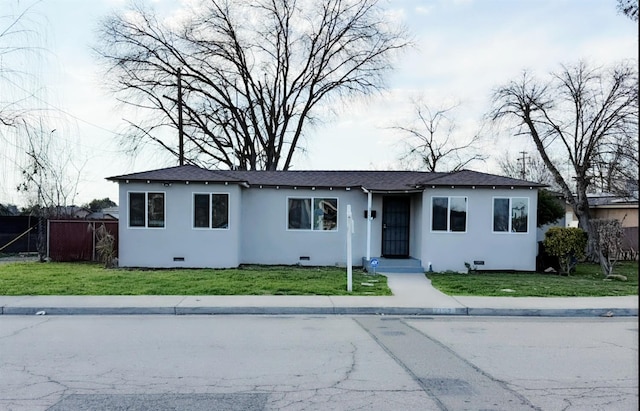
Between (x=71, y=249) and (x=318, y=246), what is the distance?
387 inches

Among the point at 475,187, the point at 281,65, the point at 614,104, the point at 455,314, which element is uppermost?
the point at 281,65

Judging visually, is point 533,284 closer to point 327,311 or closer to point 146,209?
point 327,311

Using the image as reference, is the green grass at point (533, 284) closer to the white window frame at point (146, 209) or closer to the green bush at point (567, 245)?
the green bush at point (567, 245)

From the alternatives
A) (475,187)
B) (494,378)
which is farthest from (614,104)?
(494,378)

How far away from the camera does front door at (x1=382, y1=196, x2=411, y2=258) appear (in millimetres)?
19000

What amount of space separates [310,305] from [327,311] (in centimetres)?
41

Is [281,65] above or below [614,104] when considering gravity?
above

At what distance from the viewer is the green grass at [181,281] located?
39.7 feet

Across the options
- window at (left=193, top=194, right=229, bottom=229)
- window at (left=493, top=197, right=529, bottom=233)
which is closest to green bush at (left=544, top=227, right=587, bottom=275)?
window at (left=493, top=197, right=529, bottom=233)

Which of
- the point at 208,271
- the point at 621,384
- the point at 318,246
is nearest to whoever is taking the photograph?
the point at 621,384

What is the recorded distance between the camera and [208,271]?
1627 cm

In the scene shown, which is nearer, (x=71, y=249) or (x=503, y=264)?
(x=503, y=264)

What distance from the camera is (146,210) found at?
685 inches

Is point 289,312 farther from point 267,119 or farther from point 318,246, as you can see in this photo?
point 267,119
